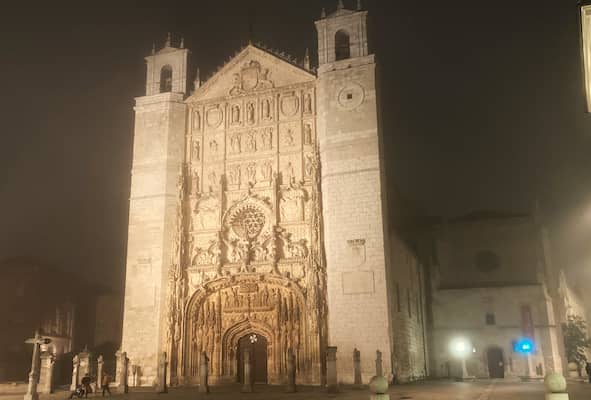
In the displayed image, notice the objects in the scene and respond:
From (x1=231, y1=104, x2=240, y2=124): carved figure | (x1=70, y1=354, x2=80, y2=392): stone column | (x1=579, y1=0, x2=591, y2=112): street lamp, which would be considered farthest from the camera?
(x1=231, y1=104, x2=240, y2=124): carved figure

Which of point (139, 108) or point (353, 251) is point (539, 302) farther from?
point (139, 108)

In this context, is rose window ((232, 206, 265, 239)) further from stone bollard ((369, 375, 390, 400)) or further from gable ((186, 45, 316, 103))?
stone bollard ((369, 375, 390, 400))

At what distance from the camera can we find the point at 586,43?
27.9 ft

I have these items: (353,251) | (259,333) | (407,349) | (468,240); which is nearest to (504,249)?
(468,240)

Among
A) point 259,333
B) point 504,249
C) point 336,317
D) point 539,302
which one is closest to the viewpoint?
point 336,317

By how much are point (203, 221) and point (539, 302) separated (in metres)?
18.3

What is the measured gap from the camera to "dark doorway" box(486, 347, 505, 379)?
30.8 m

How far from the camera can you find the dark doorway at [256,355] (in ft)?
77.9

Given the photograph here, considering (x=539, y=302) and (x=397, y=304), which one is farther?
(x=539, y=302)

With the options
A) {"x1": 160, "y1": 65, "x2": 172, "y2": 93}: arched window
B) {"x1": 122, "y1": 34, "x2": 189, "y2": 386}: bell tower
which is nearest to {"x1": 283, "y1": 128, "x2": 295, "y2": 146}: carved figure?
{"x1": 122, "y1": 34, "x2": 189, "y2": 386}: bell tower

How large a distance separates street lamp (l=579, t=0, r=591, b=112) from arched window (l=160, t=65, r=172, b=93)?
845 inches

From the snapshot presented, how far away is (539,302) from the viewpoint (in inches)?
1227

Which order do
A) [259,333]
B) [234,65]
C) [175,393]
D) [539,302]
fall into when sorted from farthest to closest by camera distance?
[539,302] → [234,65] → [259,333] → [175,393]

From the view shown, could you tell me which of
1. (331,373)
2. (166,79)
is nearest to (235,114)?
(166,79)
